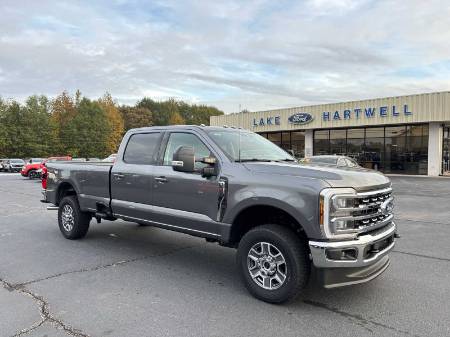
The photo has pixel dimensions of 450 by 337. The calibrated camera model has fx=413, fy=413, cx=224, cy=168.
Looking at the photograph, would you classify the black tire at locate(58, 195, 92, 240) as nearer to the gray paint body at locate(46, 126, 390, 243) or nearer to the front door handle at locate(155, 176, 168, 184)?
the gray paint body at locate(46, 126, 390, 243)

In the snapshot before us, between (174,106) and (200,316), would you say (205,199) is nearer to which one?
(200,316)

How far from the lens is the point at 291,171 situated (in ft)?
14.8

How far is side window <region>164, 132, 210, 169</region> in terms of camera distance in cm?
542

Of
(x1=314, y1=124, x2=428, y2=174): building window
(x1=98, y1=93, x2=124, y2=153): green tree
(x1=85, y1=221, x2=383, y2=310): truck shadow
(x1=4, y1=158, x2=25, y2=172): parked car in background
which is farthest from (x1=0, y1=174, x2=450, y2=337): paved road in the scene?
(x1=98, y1=93, x2=124, y2=153): green tree

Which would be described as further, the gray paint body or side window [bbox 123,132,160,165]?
side window [bbox 123,132,160,165]

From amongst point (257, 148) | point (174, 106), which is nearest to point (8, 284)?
point (257, 148)

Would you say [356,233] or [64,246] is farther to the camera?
[64,246]

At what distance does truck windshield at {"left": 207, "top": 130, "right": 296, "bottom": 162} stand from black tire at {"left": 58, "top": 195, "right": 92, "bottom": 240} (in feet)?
10.7

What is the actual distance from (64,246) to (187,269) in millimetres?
2629

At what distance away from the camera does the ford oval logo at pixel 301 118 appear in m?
Result: 32.6

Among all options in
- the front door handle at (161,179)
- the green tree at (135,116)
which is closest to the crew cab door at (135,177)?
the front door handle at (161,179)

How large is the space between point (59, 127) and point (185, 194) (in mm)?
63503

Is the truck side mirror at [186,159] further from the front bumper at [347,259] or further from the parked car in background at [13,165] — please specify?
the parked car in background at [13,165]

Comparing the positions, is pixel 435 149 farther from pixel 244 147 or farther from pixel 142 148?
pixel 142 148
